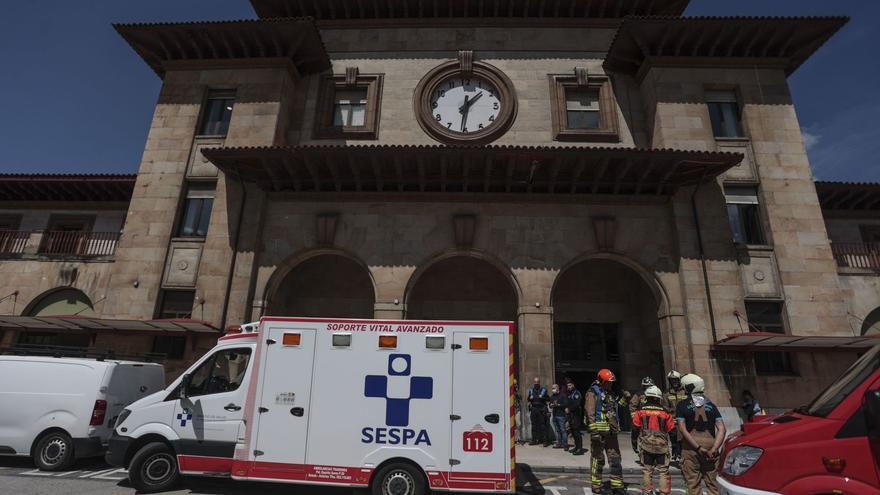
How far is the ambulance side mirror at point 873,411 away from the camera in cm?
363

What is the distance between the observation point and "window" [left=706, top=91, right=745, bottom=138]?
53.1 feet

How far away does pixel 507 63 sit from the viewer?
61.1 feet

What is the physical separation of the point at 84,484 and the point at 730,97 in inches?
909

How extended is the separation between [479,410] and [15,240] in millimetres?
23345

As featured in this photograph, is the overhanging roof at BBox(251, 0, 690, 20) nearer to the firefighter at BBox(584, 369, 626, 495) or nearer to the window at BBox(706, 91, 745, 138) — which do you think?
the window at BBox(706, 91, 745, 138)

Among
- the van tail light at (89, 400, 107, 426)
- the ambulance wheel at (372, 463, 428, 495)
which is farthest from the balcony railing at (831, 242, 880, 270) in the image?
the van tail light at (89, 400, 107, 426)

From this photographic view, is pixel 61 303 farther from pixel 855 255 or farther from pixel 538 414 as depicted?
pixel 855 255

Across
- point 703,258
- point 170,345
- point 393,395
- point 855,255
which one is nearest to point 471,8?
point 703,258

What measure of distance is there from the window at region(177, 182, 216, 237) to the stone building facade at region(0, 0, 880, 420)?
0.09 metres

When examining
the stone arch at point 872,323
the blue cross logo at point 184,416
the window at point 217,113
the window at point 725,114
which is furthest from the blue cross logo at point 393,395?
the stone arch at point 872,323

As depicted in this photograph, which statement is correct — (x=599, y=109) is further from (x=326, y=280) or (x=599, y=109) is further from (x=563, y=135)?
(x=326, y=280)

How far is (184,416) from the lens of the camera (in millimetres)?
7520

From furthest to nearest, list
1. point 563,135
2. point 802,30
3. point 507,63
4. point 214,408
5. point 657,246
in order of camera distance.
Answer: point 507,63 < point 563,135 < point 802,30 < point 657,246 < point 214,408

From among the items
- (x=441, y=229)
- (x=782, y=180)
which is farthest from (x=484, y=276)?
(x=782, y=180)
